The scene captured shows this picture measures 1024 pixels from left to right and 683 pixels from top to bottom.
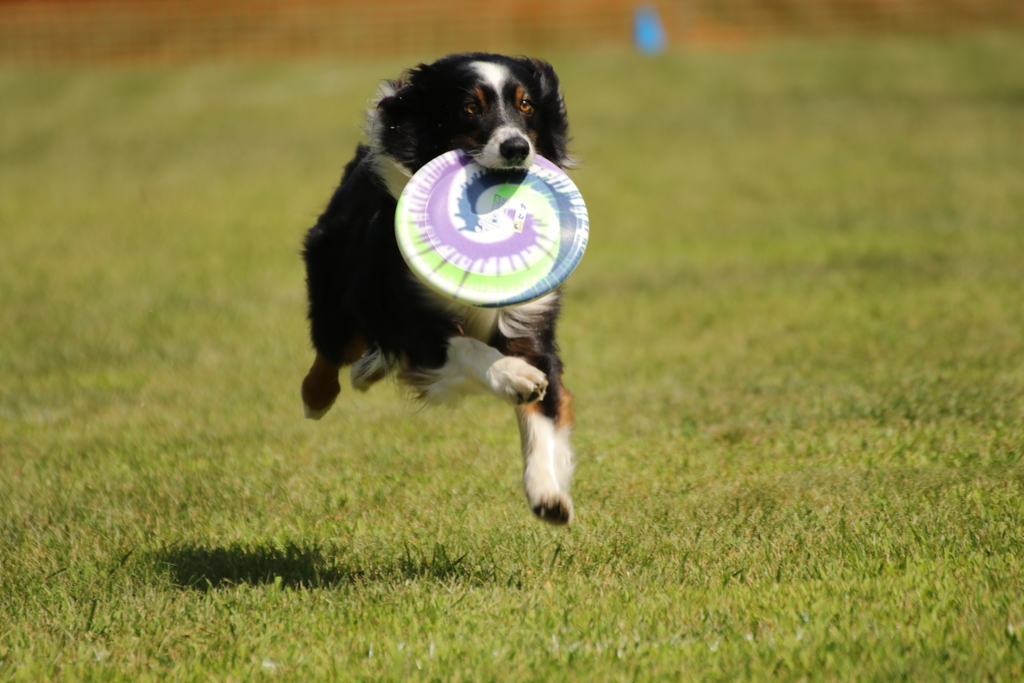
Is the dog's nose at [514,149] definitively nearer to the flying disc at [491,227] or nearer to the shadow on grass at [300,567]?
the flying disc at [491,227]

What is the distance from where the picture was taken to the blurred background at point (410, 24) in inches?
1330

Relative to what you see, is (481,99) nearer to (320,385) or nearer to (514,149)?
(514,149)

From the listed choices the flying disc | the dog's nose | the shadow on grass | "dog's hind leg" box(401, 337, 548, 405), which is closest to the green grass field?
the shadow on grass

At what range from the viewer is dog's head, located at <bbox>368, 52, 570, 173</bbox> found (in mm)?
4734

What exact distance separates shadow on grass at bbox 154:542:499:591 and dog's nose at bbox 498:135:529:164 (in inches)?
65.8

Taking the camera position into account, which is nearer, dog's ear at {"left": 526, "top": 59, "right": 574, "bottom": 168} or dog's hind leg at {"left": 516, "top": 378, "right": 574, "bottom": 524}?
dog's hind leg at {"left": 516, "top": 378, "right": 574, "bottom": 524}

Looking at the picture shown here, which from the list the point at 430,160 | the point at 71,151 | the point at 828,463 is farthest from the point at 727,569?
the point at 71,151

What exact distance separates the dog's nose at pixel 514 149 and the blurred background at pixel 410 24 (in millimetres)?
28932

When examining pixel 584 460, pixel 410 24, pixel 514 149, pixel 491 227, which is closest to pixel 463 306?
pixel 491 227

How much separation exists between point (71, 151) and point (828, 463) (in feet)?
60.9

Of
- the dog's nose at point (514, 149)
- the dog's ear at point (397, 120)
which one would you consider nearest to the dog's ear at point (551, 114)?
the dog's nose at point (514, 149)

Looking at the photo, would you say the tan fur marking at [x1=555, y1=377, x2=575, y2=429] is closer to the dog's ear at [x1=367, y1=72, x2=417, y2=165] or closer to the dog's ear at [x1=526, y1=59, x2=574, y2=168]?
the dog's ear at [x1=526, y1=59, x2=574, y2=168]

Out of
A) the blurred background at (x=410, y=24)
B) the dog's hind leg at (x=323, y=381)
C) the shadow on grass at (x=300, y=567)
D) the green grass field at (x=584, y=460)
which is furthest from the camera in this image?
the blurred background at (x=410, y=24)

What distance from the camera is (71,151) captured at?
836 inches
